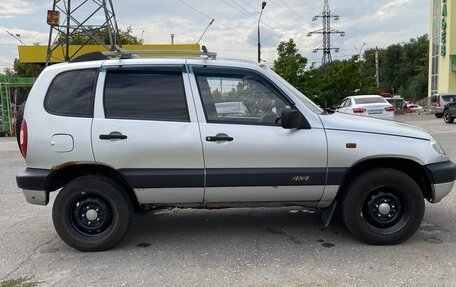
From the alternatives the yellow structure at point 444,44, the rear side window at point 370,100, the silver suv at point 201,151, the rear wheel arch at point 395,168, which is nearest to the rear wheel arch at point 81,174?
the silver suv at point 201,151

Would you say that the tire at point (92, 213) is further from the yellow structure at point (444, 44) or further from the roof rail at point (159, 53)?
the yellow structure at point (444, 44)

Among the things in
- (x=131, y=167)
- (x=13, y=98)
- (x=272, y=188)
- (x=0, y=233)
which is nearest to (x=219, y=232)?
(x=272, y=188)

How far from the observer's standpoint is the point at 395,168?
14.7 ft

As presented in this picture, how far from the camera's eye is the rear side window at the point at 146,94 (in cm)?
433

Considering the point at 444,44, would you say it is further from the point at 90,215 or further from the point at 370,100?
the point at 90,215

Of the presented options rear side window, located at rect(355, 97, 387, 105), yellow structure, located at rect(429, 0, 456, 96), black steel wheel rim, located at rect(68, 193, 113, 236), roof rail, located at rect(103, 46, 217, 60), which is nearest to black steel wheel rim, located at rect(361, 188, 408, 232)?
roof rail, located at rect(103, 46, 217, 60)

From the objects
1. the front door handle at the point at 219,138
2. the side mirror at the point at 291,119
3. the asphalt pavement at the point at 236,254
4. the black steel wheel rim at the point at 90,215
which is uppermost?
the side mirror at the point at 291,119

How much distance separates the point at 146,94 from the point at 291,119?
58.1 inches

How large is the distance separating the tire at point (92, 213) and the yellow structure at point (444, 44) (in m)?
40.5

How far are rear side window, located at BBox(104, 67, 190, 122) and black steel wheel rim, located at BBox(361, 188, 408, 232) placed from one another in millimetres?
2048

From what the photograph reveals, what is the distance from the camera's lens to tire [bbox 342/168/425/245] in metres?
4.34

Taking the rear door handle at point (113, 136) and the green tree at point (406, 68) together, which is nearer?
the rear door handle at point (113, 136)

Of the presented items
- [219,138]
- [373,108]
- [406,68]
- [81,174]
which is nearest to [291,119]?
[219,138]

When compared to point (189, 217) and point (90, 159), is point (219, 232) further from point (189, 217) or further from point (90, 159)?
point (90, 159)
